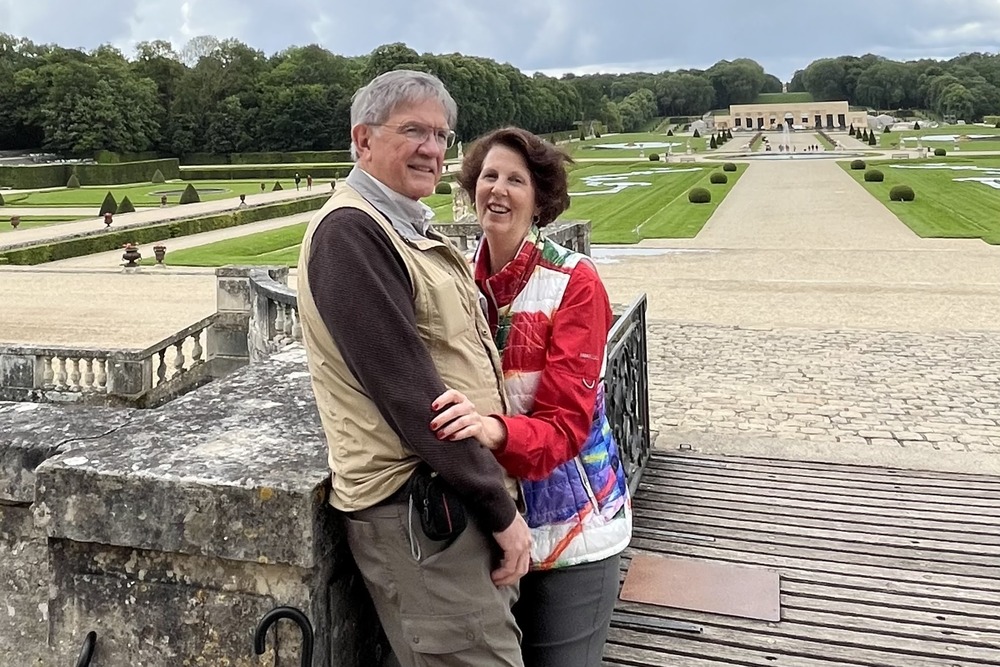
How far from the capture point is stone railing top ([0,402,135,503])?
83.9 inches

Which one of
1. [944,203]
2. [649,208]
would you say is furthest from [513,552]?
[944,203]

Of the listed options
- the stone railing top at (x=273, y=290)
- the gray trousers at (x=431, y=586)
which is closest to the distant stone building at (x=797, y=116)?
the stone railing top at (x=273, y=290)

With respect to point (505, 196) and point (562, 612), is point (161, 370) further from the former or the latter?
point (562, 612)

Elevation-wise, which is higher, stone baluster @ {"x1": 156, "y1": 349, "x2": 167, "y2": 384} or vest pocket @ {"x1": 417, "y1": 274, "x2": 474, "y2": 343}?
vest pocket @ {"x1": 417, "y1": 274, "x2": 474, "y2": 343}

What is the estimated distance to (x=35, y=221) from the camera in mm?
31906

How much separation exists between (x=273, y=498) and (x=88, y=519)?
0.36m

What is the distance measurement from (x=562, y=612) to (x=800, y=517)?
3289 millimetres

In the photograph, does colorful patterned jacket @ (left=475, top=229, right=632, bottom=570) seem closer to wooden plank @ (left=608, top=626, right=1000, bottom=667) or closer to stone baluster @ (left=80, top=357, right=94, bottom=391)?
wooden plank @ (left=608, top=626, right=1000, bottom=667)

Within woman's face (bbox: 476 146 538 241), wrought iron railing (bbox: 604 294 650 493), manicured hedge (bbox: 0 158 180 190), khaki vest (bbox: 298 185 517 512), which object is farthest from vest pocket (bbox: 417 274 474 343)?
manicured hedge (bbox: 0 158 180 190)

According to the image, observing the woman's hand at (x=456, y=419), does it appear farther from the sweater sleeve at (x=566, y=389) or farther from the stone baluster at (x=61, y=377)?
the stone baluster at (x=61, y=377)

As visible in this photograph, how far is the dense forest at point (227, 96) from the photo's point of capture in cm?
6147

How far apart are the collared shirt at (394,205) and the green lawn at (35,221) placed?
31437 millimetres

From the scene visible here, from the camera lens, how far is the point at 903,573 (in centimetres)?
413

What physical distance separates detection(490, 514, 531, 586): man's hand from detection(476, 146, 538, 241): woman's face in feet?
2.33
